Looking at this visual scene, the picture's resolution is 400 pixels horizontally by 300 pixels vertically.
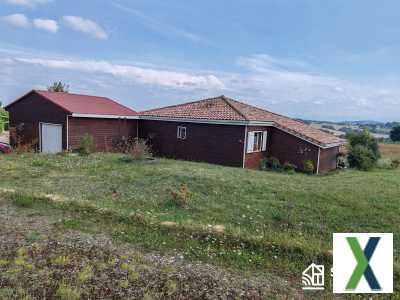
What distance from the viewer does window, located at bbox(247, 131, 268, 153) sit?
1822cm

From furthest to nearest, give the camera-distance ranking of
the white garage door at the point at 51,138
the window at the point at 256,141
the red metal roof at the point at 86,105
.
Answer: the red metal roof at the point at 86,105
the white garage door at the point at 51,138
the window at the point at 256,141

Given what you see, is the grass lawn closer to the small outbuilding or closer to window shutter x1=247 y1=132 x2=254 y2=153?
the small outbuilding

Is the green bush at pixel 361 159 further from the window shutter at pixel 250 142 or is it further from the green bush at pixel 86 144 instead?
the green bush at pixel 86 144

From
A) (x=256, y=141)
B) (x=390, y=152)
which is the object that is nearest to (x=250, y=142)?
(x=256, y=141)

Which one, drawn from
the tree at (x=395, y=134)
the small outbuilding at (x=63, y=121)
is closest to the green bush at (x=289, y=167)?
the small outbuilding at (x=63, y=121)

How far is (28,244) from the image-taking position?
20.0 ft

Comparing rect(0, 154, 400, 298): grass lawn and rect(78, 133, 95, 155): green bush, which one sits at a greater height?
rect(78, 133, 95, 155): green bush

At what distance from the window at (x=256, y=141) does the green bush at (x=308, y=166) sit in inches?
104

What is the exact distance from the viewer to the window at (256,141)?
18.2m

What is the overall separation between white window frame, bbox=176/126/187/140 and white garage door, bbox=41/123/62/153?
7.00m

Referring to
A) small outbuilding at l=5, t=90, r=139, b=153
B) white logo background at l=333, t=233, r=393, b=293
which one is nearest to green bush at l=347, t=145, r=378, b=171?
small outbuilding at l=5, t=90, r=139, b=153

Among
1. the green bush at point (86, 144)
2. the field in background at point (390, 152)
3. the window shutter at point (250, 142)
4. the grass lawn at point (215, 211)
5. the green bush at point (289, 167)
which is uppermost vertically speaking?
the window shutter at point (250, 142)

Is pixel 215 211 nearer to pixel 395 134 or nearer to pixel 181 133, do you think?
pixel 181 133

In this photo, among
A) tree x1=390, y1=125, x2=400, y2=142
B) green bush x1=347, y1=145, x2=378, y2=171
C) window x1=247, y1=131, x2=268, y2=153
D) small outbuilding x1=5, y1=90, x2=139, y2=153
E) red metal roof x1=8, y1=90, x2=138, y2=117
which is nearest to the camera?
window x1=247, y1=131, x2=268, y2=153
